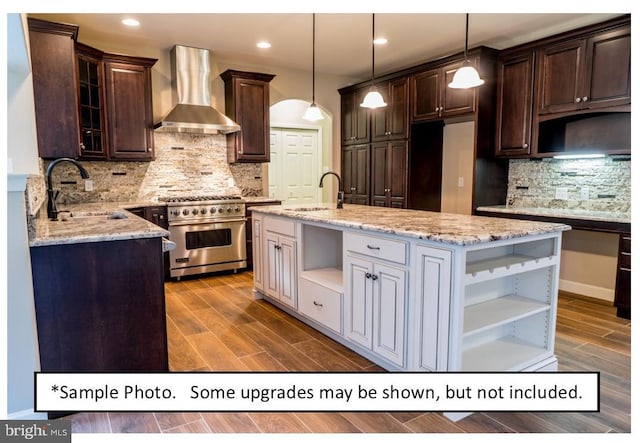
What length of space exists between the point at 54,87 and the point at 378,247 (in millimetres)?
3277

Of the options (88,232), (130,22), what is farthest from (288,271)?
(130,22)

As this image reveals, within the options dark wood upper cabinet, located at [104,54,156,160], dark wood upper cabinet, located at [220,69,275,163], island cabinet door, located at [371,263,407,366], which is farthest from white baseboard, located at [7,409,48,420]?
dark wood upper cabinet, located at [220,69,275,163]

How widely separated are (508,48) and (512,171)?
1298 millimetres

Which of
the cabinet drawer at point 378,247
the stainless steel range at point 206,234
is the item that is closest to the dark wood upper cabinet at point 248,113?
the stainless steel range at point 206,234

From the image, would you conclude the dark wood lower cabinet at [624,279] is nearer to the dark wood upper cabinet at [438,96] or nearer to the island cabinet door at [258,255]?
the dark wood upper cabinet at [438,96]

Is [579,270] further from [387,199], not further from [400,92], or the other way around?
[400,92]

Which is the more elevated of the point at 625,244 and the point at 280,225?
the point at 280,225

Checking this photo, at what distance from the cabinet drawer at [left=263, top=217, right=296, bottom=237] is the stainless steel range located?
4.49 ft

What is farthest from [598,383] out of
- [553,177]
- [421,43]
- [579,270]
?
[421,43]

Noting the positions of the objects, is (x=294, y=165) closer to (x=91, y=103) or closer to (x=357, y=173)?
(x=357, y=173)

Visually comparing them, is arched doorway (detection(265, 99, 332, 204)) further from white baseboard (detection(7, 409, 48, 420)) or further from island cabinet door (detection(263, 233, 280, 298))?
white baseboard (detection(7, 409, 48, 420))

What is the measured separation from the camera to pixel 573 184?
4020 millimetres

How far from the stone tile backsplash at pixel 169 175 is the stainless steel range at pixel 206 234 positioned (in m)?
0.32

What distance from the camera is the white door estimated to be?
6.45 metres
